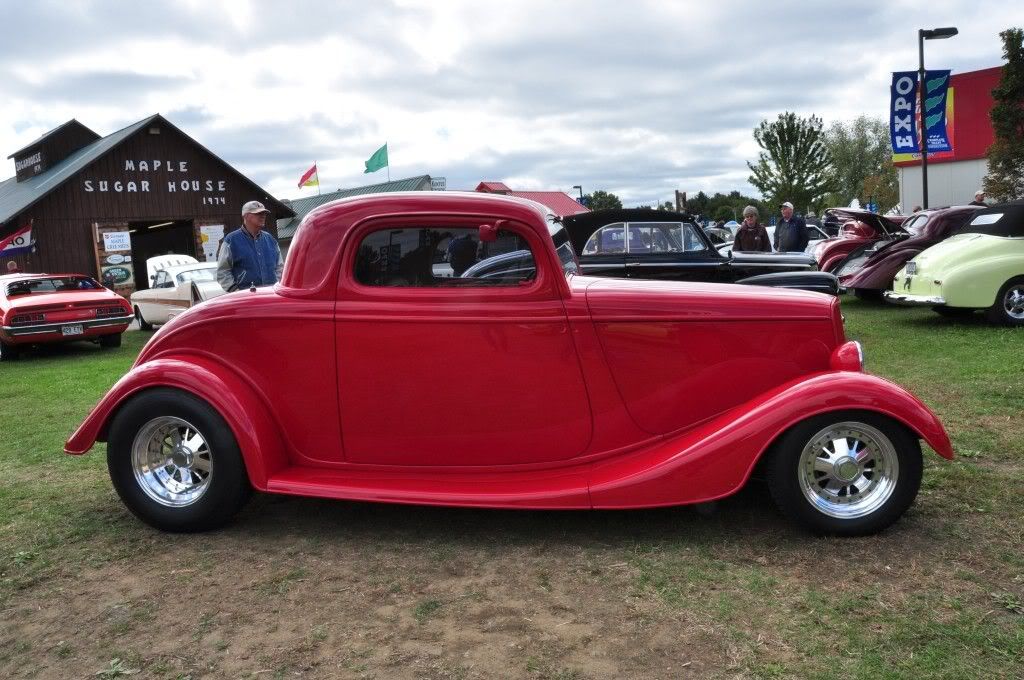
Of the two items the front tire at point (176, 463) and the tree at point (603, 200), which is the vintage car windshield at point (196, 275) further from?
the tree at point (603, 200)

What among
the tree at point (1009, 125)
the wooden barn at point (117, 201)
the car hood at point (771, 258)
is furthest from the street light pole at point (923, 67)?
the wooden barn at point (117, 201)

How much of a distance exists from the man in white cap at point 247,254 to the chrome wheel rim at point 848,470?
175 inches

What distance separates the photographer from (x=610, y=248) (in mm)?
9641

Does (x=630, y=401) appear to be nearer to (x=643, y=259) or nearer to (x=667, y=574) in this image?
(x=667, y=574)

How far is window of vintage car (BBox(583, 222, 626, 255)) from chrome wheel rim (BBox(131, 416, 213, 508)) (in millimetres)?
6268

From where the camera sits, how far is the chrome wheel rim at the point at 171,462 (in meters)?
4.11

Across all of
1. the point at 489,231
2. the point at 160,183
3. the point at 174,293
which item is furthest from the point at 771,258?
the point at 160,183

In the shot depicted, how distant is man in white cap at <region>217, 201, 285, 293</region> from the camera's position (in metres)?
6.52

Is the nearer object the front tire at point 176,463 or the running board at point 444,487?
the running board at point 444,487

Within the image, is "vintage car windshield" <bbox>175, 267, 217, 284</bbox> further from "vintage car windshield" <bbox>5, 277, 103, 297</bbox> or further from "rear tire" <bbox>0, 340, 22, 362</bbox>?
"rear tire" <bbox>0, 340, 22, 362</bbox>

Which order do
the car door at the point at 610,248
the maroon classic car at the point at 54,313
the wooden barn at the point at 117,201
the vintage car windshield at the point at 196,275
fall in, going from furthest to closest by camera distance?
the wooden barn at the point at 117,201
the vintage car windshield at the point at 196,275
the maroon classic car at the point at 54,313
the car door at the point at 610,248

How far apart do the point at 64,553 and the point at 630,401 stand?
9.48ft

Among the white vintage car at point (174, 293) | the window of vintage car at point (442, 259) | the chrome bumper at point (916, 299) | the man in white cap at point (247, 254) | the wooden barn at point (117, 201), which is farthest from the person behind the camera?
the wooden barn at point (117, 201)

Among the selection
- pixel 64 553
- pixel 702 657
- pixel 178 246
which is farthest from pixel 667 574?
pixel 178 246
